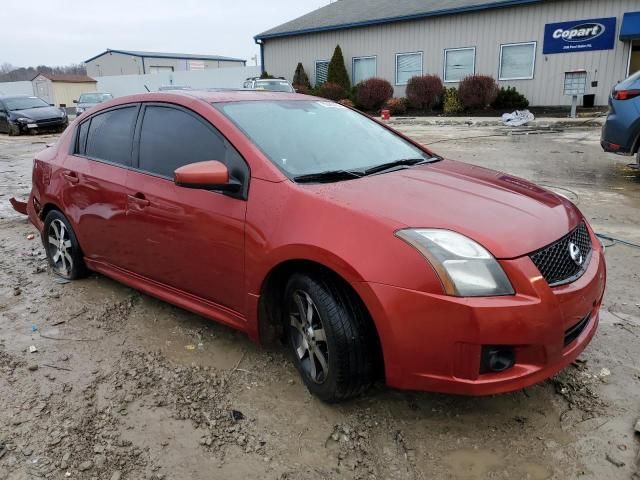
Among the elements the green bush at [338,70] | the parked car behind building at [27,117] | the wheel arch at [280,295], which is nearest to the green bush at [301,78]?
the green bush at [338,70]

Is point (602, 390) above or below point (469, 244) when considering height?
below

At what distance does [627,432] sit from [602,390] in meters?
0.35

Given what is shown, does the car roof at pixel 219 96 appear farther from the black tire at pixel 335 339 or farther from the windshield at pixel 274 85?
the windshield at pixel 274 85

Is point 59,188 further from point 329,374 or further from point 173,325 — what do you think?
point 329,374

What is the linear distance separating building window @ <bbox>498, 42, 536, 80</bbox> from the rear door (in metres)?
20.3

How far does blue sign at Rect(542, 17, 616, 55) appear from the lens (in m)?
19.2

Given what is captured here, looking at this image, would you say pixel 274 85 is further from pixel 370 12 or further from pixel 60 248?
pixel 60 248

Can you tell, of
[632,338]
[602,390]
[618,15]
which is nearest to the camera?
[602,390]

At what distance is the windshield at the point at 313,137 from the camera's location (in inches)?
121

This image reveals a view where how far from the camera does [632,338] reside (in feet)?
11.1

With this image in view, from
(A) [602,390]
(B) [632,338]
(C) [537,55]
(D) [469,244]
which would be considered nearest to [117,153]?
(D) [469,244]

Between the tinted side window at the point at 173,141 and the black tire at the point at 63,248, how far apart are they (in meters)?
1.25

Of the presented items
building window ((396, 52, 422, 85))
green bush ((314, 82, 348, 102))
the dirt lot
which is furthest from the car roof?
building window ((396, 52, 422, 85))

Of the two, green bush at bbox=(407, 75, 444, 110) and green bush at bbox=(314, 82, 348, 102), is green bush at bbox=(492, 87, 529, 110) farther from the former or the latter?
green bush at bbox=(314, 82, 348, 102)
